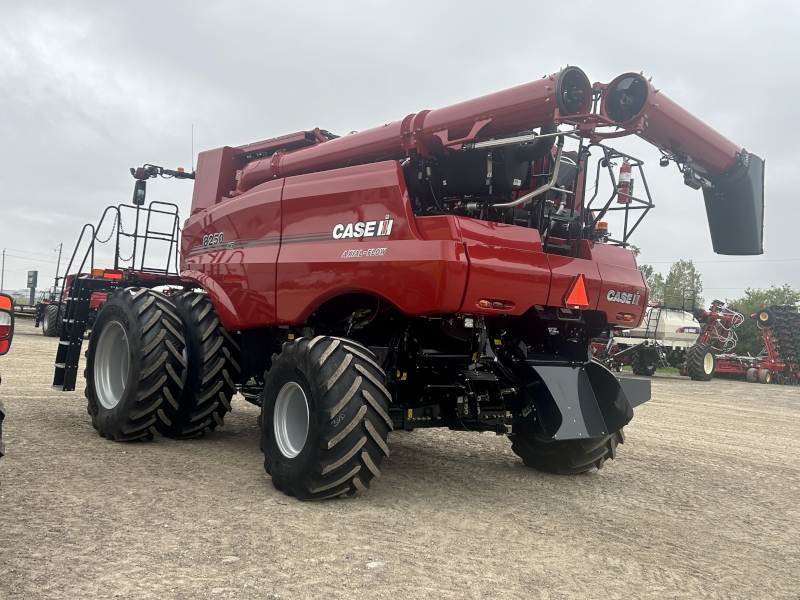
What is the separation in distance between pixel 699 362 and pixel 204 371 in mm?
18315

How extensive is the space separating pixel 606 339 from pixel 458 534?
2737 mm

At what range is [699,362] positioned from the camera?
21.2m

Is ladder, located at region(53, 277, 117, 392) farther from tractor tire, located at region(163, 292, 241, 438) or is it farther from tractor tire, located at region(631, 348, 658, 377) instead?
tractor tire, located at region(631, 348, 658, 377)

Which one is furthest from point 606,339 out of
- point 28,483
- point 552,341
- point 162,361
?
point 28,483

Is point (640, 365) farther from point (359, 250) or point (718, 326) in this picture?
point (359, 250)

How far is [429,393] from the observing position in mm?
5508

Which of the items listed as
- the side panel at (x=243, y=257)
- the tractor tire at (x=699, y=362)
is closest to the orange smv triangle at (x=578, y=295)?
the side panel at (x=243, y=257)

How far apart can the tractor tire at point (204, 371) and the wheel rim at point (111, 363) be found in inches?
32.7

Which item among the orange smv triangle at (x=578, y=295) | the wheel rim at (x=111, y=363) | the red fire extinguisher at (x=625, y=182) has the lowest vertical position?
the wheel rim at (x=111, y=363)

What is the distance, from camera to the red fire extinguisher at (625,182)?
17.7 feet

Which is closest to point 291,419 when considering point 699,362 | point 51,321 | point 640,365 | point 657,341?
point 640,365

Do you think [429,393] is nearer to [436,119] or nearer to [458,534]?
[458,534]

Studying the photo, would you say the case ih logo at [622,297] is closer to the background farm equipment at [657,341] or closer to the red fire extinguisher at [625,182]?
the red fire extinguisher at [625,182]

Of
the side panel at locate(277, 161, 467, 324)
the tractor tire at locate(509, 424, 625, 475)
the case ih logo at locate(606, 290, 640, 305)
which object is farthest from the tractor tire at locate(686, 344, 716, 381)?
the side panel at locate(277, 161, 467, 324)
